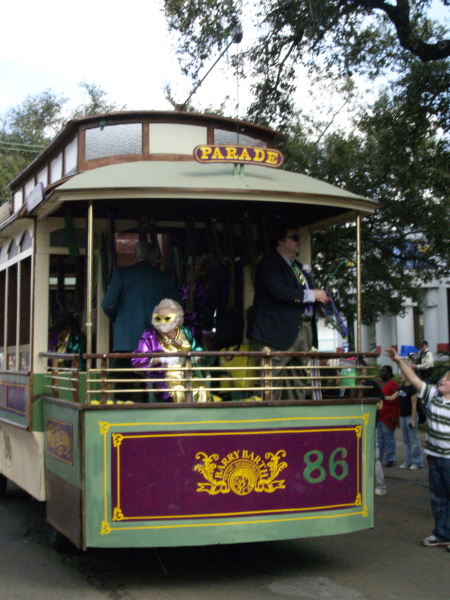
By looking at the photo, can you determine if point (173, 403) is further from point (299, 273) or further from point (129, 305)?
point (299, 273)

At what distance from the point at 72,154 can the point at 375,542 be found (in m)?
4.55

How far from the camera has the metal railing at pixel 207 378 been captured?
5.58 metres

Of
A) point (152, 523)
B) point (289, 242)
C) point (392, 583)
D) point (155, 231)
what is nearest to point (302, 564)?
point (392, 583)

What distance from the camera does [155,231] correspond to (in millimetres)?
7613

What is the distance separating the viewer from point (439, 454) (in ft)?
23.1

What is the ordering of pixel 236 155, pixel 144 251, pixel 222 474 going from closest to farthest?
pixel 222 474
pixel 236 155
pixel 144 251

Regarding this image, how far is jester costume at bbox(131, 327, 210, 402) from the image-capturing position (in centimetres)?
598

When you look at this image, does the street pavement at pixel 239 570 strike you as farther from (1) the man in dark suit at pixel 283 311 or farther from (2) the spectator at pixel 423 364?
(2) the spectator at pixel 423 364

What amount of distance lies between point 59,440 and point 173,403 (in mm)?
1191

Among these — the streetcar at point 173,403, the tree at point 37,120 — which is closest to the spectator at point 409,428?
the streetcar at point 173,403

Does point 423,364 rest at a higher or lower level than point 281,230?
lower

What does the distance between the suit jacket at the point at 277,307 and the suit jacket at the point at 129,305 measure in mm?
937

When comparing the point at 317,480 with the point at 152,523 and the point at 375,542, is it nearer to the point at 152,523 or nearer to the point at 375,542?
the point at 152,523

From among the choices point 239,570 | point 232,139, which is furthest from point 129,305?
point 239,570
